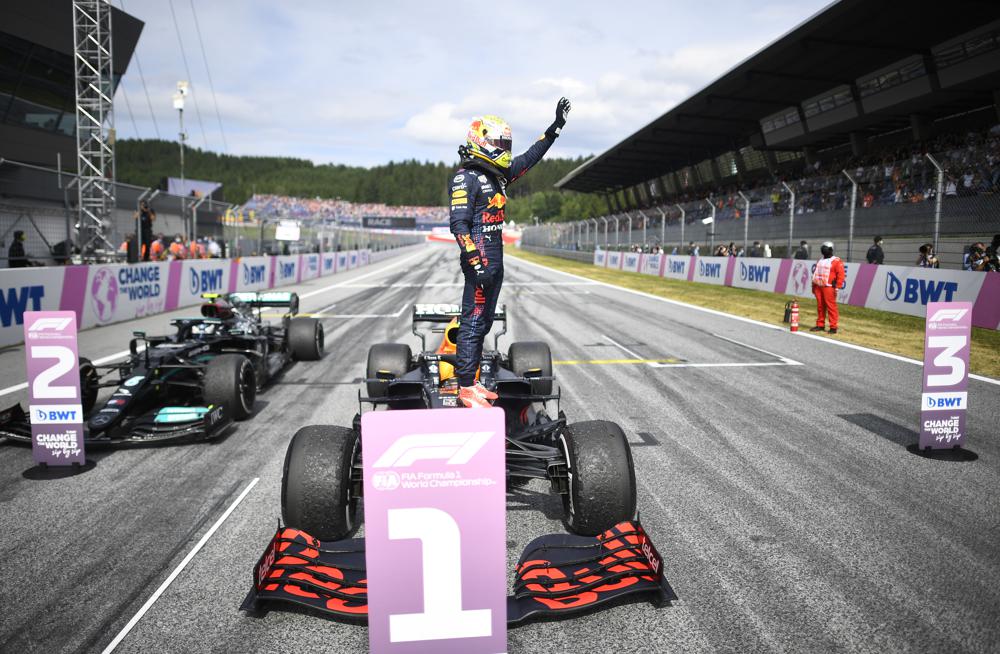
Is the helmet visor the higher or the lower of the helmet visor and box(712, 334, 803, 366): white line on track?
the higher

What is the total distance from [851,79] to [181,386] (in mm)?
26856

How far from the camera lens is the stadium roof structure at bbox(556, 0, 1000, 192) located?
1866 centimetres

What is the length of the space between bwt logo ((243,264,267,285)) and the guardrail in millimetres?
16288

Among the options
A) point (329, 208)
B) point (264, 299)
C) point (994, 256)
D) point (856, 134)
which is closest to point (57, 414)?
point (264, 299)

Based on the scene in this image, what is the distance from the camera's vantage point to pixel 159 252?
16734mm

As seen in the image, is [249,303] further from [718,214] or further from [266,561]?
[718,214]

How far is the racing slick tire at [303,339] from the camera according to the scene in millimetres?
8875

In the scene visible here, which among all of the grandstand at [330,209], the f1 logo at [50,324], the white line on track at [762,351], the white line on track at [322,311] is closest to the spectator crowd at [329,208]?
the grandstand at [330,209]

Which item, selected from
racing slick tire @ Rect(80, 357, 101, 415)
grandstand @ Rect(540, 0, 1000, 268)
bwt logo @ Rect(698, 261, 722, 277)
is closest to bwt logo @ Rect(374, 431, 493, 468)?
racing slick tire @ Rect(80, 357, 101, 415)

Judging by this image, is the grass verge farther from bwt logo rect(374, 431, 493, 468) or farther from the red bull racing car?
bwt logo rect(374, 431, 493, 468)

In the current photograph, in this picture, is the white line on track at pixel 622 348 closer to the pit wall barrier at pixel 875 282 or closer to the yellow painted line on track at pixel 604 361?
the yellow painted line on track at pixel 604 361

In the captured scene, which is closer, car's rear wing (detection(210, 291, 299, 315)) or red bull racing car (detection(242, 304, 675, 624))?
red bull racing car (detection(242, 304, 675, 624))

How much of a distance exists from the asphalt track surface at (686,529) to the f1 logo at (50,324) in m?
1.08

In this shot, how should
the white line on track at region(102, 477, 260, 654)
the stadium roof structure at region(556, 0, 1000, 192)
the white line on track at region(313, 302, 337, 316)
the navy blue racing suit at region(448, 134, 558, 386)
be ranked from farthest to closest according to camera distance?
1. the stadium roof structure at region(556, 0, 1000, 192)
2. the white line on track at region(313, 302, 337, 316)
3. the navy blue racing suit at region(448, 134, 558, 386)
4. the white line on track at region(102, 477, 260, 654)
